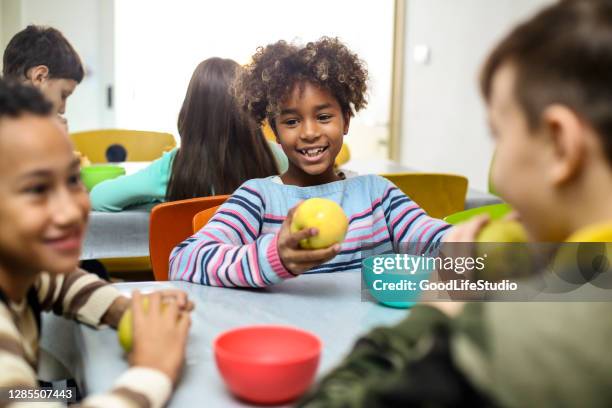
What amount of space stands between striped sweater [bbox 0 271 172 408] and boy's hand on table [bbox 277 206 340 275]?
301mm

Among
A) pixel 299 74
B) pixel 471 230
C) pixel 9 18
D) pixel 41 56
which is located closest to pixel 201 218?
pixel 299 74

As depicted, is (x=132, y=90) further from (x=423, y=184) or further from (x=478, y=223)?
(x=478, y=223)

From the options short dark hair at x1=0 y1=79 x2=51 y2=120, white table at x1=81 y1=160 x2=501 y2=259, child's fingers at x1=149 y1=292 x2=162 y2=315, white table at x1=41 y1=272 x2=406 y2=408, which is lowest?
white table at x1=81 y1=160 x2=501 y2=259

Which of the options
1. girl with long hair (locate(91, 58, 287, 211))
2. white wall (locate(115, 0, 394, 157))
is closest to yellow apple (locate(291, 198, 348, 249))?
girl with long hair (locate(91, 58, 287, 211))

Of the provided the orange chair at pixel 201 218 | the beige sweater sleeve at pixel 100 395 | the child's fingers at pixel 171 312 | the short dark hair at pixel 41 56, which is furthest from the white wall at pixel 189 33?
the beige sweater sleeve at pixel 100 395

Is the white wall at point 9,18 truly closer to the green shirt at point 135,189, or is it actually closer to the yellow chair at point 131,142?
the yellow chair at point 131,142

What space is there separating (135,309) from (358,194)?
0.80 meters

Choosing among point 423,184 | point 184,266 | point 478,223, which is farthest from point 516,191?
point 423,184

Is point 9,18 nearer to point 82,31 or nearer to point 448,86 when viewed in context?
point 82,31

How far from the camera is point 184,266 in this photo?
4.17 ft

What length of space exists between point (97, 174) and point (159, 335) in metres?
1.53

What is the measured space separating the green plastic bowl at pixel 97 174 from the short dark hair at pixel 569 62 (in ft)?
6.02

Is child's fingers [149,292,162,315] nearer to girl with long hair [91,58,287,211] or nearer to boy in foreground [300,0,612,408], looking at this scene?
boy in foreground [300,0,612,408]

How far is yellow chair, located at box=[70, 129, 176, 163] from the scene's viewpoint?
3.64 meters
